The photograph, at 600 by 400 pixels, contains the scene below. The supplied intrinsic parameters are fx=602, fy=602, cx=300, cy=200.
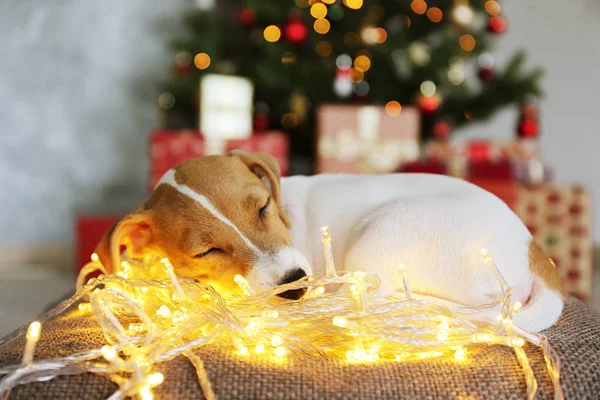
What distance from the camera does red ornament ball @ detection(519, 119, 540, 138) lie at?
471 cm

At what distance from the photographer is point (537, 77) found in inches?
176

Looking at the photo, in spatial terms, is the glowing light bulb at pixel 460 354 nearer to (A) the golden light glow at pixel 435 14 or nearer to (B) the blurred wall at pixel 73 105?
(A) the golden light glow at pixel 435 14

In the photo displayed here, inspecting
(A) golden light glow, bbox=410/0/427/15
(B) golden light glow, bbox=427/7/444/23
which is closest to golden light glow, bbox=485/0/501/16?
(B) golden light glow, bbox=427/7/444/23

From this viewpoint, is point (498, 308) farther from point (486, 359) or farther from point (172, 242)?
point (172, 242)

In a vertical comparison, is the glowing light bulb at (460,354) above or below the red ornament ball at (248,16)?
below

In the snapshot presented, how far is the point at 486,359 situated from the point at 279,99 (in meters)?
3.62

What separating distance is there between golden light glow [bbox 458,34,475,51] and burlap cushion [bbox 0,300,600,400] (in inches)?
142

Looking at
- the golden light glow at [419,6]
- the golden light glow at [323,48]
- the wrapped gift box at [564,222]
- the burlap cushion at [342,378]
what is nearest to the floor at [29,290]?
the wrapped gift box at [564,222]

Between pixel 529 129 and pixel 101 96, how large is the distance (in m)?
3.46

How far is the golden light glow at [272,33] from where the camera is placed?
4523 millimetres

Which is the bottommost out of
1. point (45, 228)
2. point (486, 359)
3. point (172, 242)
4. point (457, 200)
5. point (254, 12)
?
point (45, 228)

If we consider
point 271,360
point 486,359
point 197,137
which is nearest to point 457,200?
point 486,359

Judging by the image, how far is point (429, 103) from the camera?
4465 mm

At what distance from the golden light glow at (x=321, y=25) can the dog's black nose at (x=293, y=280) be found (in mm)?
3349
